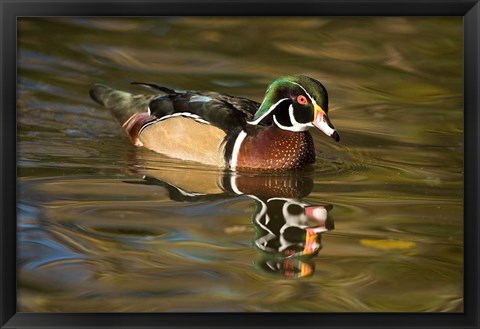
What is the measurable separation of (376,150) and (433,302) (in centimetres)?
63

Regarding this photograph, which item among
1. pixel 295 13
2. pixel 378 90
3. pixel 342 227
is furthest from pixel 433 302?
pixel 295 13

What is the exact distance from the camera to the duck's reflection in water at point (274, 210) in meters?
5.07

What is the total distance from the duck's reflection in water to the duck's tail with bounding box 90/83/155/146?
10.2 inches

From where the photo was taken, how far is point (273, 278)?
5.05 metres

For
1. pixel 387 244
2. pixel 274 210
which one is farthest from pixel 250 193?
pixel 387 244

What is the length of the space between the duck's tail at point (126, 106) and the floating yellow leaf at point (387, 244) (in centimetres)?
104

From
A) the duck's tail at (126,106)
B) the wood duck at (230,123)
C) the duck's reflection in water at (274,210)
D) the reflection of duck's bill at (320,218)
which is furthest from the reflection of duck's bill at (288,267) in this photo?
the duck's tail at (126,106)

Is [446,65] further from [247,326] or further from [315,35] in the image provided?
[247,326]

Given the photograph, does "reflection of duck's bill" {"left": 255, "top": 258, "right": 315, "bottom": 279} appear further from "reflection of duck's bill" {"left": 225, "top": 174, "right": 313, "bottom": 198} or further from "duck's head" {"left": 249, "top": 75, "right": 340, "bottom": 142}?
"duck's head" {"left": 249, "top": 75, "right": 340, "bottom": 142}

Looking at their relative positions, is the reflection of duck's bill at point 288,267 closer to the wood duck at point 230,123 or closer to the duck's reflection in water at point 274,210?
the duck's reflection in water at point 274,210

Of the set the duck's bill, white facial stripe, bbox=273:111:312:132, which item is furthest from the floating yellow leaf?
white facial stripe, bbox=273:111:312:132

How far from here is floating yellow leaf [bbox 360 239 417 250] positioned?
5.11m

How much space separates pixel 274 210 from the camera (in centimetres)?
515

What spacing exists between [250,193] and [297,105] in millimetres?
457
